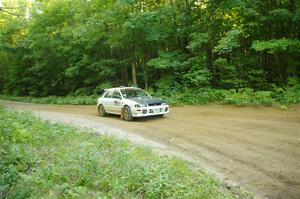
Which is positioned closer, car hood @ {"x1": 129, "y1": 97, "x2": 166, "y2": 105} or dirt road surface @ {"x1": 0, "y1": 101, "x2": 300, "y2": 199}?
dirt road surface @ {"x1": 0, "y1": 101, "x2": 300, "y2": 199}

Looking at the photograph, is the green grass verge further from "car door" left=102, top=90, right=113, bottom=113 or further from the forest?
"car door" left=102, top=90, right=113, bottom=113

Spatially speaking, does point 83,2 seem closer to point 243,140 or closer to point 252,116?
point 252,116

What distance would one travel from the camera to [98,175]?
5.63 metres

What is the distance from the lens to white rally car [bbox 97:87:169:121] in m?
13.3

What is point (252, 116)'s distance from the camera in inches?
513

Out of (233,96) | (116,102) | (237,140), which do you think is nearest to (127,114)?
(116,102)

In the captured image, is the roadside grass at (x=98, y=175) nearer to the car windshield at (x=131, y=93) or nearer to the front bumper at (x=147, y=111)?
the front bumper at (x=147, y=111)

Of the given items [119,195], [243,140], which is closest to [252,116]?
[243,140]

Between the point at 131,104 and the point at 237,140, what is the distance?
5.79m

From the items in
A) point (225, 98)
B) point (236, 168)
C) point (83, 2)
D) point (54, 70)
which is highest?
point (83, 2)

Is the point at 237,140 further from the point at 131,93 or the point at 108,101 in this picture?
the point at 108,101

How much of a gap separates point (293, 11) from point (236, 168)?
46.1ft

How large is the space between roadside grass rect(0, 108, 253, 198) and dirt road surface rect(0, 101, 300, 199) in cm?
79

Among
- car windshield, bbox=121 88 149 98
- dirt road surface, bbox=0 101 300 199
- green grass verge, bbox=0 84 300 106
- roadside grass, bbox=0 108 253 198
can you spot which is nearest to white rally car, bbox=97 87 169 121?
car windshield, bbox=121 88 149 98
